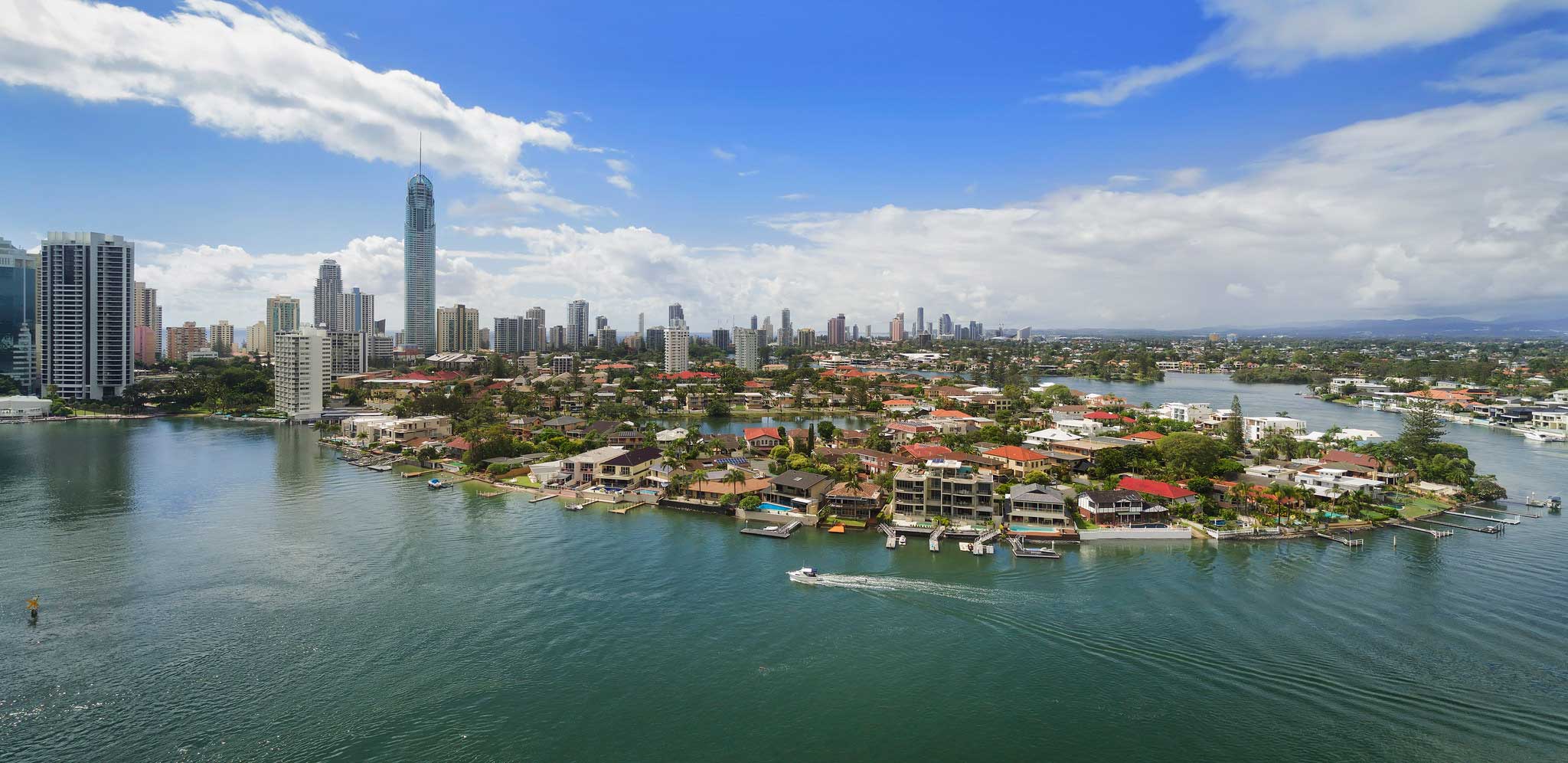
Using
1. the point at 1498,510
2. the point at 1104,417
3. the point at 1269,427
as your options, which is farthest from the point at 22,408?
the point at 1498,510

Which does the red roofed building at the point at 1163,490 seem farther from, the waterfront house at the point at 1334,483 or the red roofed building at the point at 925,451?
the red roofed building at the point at 925,451

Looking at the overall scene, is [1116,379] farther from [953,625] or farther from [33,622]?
[33,622]

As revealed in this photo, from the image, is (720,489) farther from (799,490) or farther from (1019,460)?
(1019,460)

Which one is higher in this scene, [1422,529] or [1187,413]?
[1187,413]

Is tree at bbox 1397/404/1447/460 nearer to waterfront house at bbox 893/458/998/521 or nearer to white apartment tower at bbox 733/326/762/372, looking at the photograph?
waterfront house at bbox 893/458/998/521

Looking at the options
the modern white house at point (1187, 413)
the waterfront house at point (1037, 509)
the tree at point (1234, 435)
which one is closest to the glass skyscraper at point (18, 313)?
the waterfront house at point (1037, 509)

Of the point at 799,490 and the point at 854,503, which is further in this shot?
the point at 799,490
